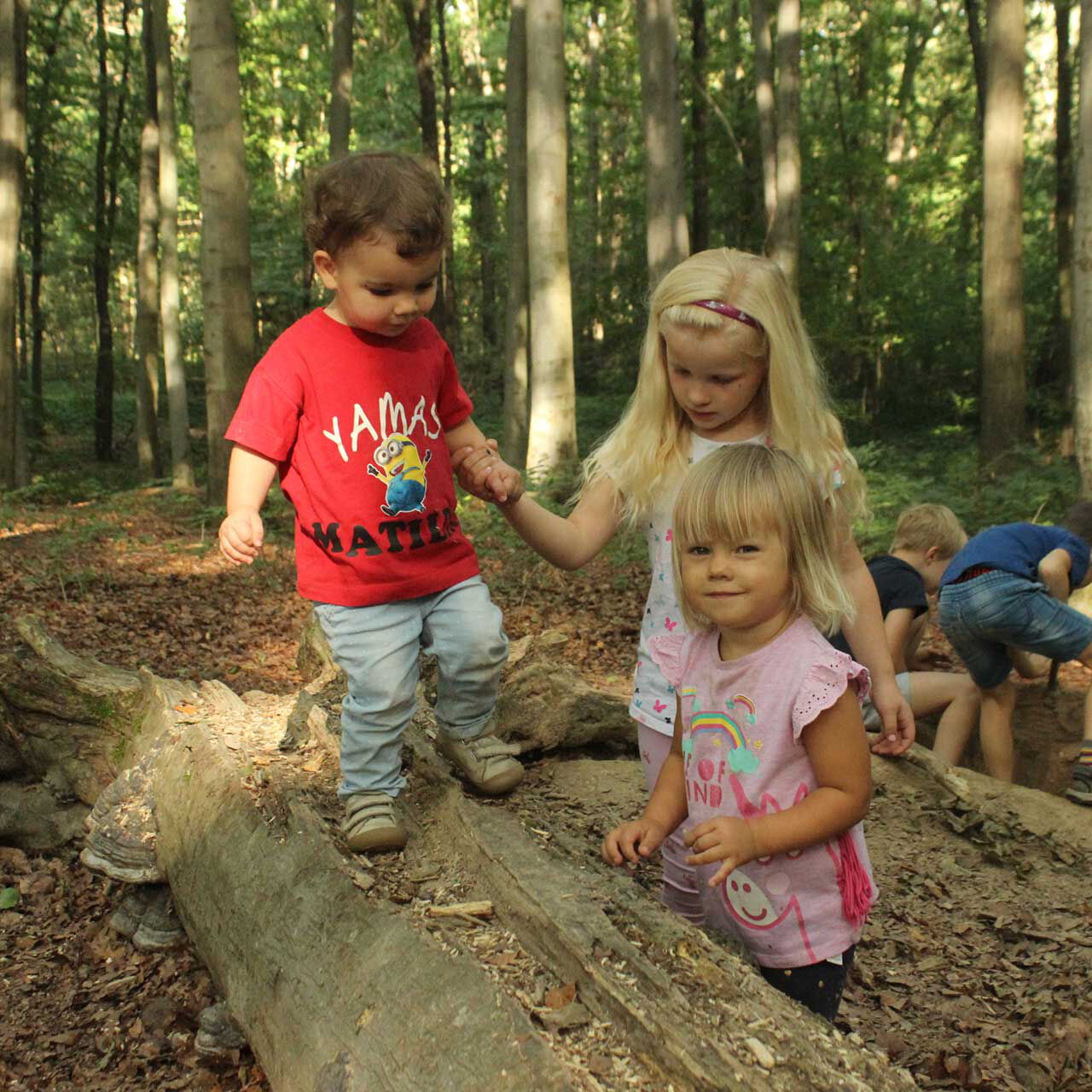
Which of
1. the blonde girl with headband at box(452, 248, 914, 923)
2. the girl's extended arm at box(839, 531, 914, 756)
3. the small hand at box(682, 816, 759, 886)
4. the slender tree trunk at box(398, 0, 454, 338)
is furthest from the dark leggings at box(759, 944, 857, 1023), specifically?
the slender tree trunk at box(398, 0, 454, 338)

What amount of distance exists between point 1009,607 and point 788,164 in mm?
12576

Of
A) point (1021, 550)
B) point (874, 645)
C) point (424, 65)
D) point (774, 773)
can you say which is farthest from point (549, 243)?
point (424, 65)

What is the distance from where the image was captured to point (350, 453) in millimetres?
3049

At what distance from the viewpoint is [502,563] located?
31.8 feet

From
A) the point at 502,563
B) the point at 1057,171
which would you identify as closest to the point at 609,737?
the point at 502,563

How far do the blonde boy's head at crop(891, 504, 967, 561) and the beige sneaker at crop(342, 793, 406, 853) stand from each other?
3.99 m

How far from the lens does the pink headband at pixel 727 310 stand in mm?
2633

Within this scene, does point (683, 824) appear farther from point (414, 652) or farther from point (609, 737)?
point (609, 737)

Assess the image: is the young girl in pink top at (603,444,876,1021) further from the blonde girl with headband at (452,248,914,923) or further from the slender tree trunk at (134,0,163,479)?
the slender tree trunk at (134,0,163,479)

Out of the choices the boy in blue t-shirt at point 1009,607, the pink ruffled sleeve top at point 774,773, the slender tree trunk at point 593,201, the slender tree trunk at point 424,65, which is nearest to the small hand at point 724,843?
the pink ruffled sleeve top at point 774,773

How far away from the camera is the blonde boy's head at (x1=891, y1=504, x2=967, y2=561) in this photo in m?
5.96

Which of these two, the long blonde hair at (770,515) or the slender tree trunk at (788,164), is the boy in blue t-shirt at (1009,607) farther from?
the slender tree trunk at (788,164)

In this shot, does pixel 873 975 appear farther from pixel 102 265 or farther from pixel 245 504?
pixel 102 265

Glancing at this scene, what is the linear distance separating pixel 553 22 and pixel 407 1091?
431 inches
